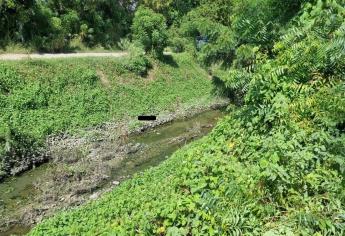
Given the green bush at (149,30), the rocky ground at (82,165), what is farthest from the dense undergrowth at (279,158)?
the green bush at (149,30)

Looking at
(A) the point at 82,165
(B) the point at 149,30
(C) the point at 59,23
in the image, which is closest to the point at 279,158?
(A) the point at 82,165

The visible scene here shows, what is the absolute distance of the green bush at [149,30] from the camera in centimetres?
3534

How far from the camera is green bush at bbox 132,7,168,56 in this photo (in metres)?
35.3

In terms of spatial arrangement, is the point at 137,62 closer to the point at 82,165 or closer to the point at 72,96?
the point at 72,96

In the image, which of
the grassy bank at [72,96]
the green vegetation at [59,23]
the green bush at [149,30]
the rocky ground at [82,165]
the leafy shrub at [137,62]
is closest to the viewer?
the rocky ground at [82,165]

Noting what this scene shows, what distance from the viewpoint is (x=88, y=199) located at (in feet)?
55.8

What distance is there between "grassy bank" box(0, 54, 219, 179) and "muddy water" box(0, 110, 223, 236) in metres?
1.36

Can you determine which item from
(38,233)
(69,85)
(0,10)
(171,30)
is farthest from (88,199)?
(171,30)

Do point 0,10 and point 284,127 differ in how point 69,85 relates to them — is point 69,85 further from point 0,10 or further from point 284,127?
point 284,127

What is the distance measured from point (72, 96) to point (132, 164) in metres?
8.95

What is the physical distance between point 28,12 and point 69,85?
22.0 feet

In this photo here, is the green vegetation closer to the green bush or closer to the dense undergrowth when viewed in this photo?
the green bush

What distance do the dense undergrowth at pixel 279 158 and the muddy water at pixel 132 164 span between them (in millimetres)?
8708

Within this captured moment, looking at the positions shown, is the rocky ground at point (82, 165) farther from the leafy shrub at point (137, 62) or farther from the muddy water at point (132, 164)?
the leafy shrub at point (137, 62)
